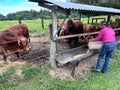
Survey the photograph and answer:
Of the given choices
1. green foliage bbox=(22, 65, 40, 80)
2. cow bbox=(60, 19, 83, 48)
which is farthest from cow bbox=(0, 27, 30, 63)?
cow bbox=(60, 19, 83, 48)

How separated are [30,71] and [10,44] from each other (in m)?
1.63

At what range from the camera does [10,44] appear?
748 centimetres

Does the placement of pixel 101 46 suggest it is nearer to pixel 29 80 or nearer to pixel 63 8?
pixel 63 8

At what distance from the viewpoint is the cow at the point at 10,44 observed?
726 centimetres

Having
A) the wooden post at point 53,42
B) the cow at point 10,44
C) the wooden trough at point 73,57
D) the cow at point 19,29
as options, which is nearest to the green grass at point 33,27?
the cow at point 19,29

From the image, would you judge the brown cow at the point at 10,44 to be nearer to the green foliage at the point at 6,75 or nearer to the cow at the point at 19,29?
the green foliage at the point at 6,75

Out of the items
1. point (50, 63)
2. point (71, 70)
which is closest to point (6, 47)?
point (50, 63)

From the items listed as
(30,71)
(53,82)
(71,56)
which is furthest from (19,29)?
(53,82)

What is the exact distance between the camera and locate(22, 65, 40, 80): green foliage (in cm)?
620

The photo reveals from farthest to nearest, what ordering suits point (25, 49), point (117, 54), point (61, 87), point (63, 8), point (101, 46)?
point (117, 54) < point (25, 49) < point (101, 46) < point (63, 8) < point (61, 87)

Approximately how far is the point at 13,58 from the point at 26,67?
4.50ft

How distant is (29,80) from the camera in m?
6.06

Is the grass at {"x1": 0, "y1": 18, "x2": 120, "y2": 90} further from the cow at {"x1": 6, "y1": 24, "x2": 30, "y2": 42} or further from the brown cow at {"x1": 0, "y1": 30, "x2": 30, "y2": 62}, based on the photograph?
the cow at {"x1": 6, "y1": 24, "x2": 30, "y2": 42}

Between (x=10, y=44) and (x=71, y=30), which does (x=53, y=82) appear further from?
(x=71, y=30)
